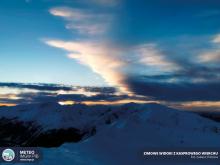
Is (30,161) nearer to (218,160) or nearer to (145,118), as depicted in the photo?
(218,160)

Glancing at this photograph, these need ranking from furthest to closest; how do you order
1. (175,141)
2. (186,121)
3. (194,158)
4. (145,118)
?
(186,121) → (145,118) → (175,141) → (194,158)

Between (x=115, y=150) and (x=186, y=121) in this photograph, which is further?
(x=186, y=121)

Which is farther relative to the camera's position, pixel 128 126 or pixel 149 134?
pixel 128 126

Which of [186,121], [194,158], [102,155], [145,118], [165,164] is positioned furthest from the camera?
[186,121]

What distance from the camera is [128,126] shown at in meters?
65.1

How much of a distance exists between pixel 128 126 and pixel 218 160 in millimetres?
33794

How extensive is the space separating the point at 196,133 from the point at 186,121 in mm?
23470

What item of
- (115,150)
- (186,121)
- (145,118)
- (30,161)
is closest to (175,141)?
(115,150)

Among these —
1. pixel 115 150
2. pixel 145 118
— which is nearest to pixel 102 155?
pixel 115 150

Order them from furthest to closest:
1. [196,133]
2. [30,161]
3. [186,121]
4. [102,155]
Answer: [186,121] < [196,133] < [102,155] < [30,161]

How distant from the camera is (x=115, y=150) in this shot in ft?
136

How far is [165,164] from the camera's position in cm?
3048

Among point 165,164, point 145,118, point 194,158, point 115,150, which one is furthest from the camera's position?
point 145,118

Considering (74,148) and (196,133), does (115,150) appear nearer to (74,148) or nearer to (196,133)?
(74,148)
